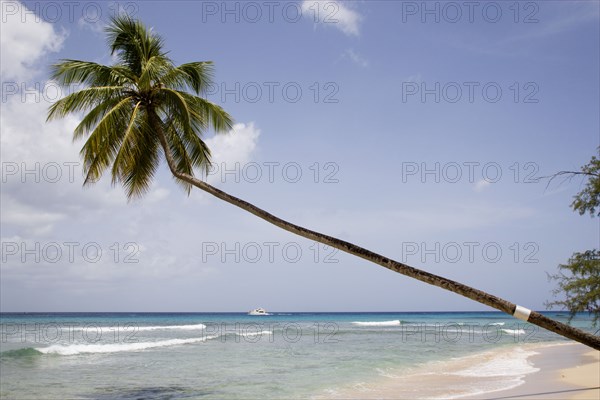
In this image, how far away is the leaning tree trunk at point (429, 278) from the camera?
6.55m

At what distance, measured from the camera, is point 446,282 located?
7156 mm

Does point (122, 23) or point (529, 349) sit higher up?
point (122, 23)

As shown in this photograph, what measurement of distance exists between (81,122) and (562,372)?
14.7m

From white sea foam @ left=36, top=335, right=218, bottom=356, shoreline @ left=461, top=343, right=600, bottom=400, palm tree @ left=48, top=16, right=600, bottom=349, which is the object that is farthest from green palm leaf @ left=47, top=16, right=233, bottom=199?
white sea foam @ left=36, top=335, right=218, bottom=356

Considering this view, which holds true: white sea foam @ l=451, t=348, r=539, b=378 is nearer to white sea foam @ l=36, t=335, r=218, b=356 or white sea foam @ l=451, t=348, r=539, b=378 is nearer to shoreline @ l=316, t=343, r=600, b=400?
shoreline @ l=316, t=343, r=600, b=400

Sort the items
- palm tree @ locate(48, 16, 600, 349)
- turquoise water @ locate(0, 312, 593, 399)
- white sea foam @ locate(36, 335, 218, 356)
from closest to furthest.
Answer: palm tree @ locate(48, 16, 600, 349)
turquoise water @ locate(0, 312, 593, 399)
white sea foam @ locate(36, 335, 218, 356)

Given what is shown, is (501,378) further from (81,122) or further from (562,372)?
(81,122)

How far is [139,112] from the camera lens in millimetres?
11484

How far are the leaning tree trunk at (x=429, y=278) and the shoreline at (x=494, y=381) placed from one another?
17.2 ft

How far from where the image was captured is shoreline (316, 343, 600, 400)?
12.0m

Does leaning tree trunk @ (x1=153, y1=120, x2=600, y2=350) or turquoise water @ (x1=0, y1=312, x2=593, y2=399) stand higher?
leaning tree trunk @ (x1=153, y1=120, x2=600, y2=350)

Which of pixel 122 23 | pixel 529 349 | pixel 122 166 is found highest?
pixel 122 23

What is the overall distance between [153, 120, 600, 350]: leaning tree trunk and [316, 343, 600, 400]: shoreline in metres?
5.24

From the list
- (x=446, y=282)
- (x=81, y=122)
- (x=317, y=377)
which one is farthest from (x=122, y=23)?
Answer: (x=317, y=377)
